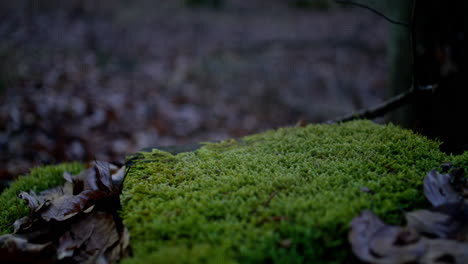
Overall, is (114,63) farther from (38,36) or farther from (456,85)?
(456,85)

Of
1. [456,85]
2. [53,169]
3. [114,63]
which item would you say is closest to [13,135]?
[53,169]

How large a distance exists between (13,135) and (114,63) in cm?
294

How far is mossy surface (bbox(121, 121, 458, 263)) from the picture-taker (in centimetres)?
96

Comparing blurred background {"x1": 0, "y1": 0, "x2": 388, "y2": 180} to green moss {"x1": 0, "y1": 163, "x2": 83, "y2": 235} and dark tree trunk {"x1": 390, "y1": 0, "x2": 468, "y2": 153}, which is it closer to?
green moss {"x1": 0, "y1": 163, "x2": 83, "y2": 235}

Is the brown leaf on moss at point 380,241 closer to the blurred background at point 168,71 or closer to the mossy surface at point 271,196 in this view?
the mossy surface at point 271,196

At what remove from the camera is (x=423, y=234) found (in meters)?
0.98

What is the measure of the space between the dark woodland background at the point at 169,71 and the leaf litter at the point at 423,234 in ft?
10.9

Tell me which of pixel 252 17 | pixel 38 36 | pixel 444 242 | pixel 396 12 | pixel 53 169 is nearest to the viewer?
pixel 444 242

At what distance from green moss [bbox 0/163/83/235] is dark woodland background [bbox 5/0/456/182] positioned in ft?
3.36

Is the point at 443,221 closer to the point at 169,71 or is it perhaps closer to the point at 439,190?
the point at 439,190

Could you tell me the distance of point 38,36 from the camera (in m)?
5.96

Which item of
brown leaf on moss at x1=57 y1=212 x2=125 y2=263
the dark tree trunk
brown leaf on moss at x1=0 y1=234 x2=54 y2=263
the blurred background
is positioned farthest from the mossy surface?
the blurred background

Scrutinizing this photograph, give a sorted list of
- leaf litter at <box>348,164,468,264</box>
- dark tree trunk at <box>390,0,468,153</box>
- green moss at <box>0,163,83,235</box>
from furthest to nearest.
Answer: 1. dark tree trunk at <box>390,0,468,153</box>
2. green moss at <box>0,163,83,235</box>
3. leaf litter at <box>348,164,468,264</box>

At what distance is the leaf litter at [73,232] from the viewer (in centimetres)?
115
